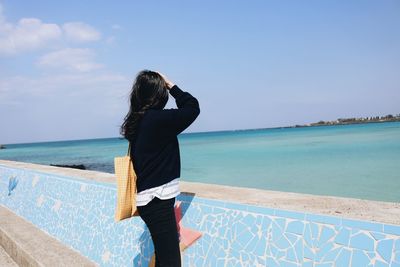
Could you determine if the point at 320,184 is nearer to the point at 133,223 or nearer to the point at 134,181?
the point at 133,223

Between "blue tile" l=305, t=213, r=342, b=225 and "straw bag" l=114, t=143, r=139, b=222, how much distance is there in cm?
110

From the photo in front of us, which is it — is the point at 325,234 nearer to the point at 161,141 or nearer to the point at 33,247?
the point at 161,141

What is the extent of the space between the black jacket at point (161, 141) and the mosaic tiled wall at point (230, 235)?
79 cm

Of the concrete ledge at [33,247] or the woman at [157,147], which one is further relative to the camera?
the concrete ledge at [33,247]

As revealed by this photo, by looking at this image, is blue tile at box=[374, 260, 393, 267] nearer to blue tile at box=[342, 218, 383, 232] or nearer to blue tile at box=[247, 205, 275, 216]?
blue tile at box=[342, 218, 383, 232]

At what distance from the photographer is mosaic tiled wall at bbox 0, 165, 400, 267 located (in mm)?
2096

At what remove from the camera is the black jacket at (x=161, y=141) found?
2121mm

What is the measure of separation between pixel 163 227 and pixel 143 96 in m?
0.78

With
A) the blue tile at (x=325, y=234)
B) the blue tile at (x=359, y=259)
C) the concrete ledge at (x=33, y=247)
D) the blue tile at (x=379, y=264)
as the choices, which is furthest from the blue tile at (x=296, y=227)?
the concrete ledge at (x=33, y=247)

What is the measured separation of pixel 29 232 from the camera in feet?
16.3

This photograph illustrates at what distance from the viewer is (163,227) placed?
7.22 ft

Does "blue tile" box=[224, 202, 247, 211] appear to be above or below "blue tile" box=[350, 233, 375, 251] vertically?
above

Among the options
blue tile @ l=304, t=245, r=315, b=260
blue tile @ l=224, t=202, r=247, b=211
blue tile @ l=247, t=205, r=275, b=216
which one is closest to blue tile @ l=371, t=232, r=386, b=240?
blue tile @ l=304, t=245, r=315, b=260

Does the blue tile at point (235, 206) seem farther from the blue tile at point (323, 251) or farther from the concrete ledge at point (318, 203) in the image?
the blue tile at point (323, 251)
